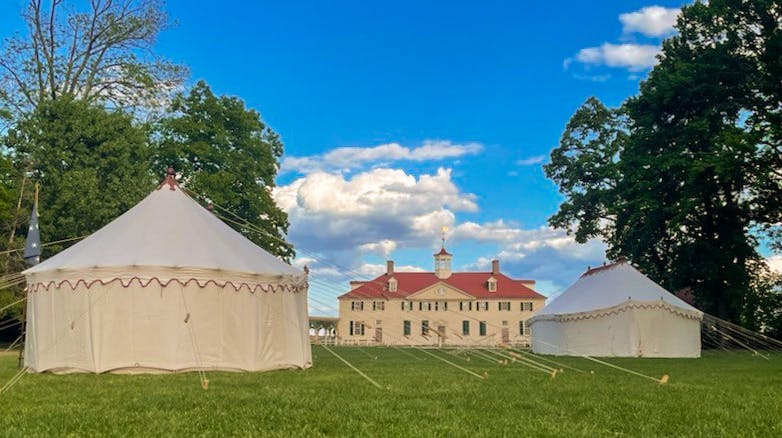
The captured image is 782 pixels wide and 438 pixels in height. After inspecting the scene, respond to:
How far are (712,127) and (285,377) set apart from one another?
78.6 ft

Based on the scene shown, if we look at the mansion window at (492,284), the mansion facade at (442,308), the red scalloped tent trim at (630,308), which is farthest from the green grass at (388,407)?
the mansion window at (492,284)

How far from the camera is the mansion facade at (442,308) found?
63.3 metres

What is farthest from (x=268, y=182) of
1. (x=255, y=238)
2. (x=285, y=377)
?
(x=285, y=377)

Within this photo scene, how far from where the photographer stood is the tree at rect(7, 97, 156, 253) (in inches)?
1124

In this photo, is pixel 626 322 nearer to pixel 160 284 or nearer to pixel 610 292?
pixel 610 292

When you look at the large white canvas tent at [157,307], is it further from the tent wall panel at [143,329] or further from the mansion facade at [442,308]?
the mansion facade at [442,308]

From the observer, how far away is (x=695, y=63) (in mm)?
29344

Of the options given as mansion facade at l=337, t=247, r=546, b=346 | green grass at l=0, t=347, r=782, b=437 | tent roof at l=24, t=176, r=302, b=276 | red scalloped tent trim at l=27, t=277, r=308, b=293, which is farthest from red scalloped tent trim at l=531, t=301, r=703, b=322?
mansion facade at l=337, t=247, r=546, b=346

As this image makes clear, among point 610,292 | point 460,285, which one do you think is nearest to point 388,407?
point 610,292

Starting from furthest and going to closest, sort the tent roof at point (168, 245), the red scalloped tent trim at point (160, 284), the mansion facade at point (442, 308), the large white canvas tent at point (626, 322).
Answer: the mansion facade at point (442, 308) < the large white canvas tent at point (626, 322) < the tent roof at point (168, 245) < the red scalloped tent trim at point (160, 284)

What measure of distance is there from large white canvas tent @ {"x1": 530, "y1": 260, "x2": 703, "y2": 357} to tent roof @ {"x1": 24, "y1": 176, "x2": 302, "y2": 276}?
1415 centimetres

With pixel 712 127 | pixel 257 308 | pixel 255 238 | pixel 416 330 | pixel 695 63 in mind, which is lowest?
pixel 416 330

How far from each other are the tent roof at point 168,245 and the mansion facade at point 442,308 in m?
47.3

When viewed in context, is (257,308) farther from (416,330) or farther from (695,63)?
(416,330)
